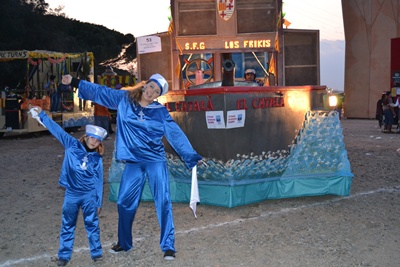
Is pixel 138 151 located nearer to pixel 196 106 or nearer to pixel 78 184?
pixel 78 184

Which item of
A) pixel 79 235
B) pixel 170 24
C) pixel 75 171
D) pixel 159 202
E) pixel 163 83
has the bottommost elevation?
pixel 79 235

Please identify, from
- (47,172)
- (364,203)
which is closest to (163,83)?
(364,203)

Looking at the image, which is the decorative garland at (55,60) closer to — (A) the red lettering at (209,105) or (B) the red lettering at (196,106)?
(B) the red lettering at (196,106)

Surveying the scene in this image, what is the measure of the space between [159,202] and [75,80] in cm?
146

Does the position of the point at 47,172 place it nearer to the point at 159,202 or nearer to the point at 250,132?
the point at 250,132

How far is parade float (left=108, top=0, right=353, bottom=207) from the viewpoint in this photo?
727 centimetres

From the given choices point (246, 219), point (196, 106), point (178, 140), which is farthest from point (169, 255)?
point (196, 106)

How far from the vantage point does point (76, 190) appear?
524 cm

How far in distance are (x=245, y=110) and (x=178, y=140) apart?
6.47 ft

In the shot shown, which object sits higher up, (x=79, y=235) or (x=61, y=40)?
(x=61, y=40)

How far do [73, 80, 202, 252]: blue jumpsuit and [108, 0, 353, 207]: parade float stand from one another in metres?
1.94

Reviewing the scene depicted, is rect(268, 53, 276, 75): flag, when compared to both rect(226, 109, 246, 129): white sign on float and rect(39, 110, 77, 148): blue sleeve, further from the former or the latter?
rect(39, 110, 77, 148): blue sleeve

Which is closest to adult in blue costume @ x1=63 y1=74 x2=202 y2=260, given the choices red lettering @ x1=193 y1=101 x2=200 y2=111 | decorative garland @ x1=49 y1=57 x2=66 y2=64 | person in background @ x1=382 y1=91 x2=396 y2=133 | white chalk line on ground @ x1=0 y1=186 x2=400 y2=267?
white chalk line on ground @ x1=0 y1=186 x2=400 y2=267

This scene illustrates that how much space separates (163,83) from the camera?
5.33 meters
